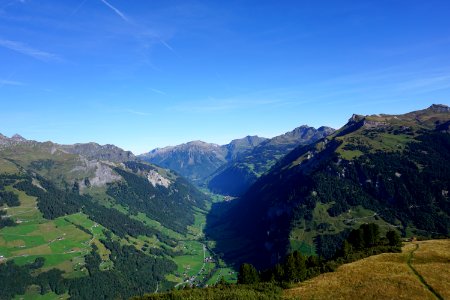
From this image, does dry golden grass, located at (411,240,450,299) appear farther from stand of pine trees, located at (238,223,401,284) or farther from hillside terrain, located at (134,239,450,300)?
stand of pine trees, located at (238,223,401,284)

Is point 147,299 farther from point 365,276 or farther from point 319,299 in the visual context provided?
point 365,276

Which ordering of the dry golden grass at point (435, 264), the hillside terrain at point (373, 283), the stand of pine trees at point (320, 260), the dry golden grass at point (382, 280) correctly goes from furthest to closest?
the stand of pine trees at point (320, 260)
the dry golden grass at point (435, 264)
the hillside terrain at point (373, 283)
the dry golden grass at point (382, 280)

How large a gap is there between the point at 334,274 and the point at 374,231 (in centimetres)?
5265

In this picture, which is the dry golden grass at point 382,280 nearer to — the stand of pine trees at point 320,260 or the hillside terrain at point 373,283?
the hillside terrain at point 373,283

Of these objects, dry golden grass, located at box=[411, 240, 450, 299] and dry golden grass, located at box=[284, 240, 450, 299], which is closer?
dry golden grass, located at box=[284, 240, 450, 299]

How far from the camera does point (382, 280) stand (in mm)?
88312

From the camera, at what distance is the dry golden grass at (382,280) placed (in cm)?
8225

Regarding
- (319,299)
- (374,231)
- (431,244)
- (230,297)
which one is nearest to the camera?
(319,299)

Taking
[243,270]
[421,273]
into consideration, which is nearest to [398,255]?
[421,273]

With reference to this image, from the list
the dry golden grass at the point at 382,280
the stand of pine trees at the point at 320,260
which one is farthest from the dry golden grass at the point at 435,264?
the stand of pine trees at the point at 320,260

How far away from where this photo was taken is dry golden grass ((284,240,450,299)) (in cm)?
8225

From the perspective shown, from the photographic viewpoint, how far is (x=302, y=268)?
111688mm

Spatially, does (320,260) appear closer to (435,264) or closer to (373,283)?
(435,264)

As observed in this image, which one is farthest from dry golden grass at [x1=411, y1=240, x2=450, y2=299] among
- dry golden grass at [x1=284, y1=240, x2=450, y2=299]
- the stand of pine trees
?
the stand of pine trees
